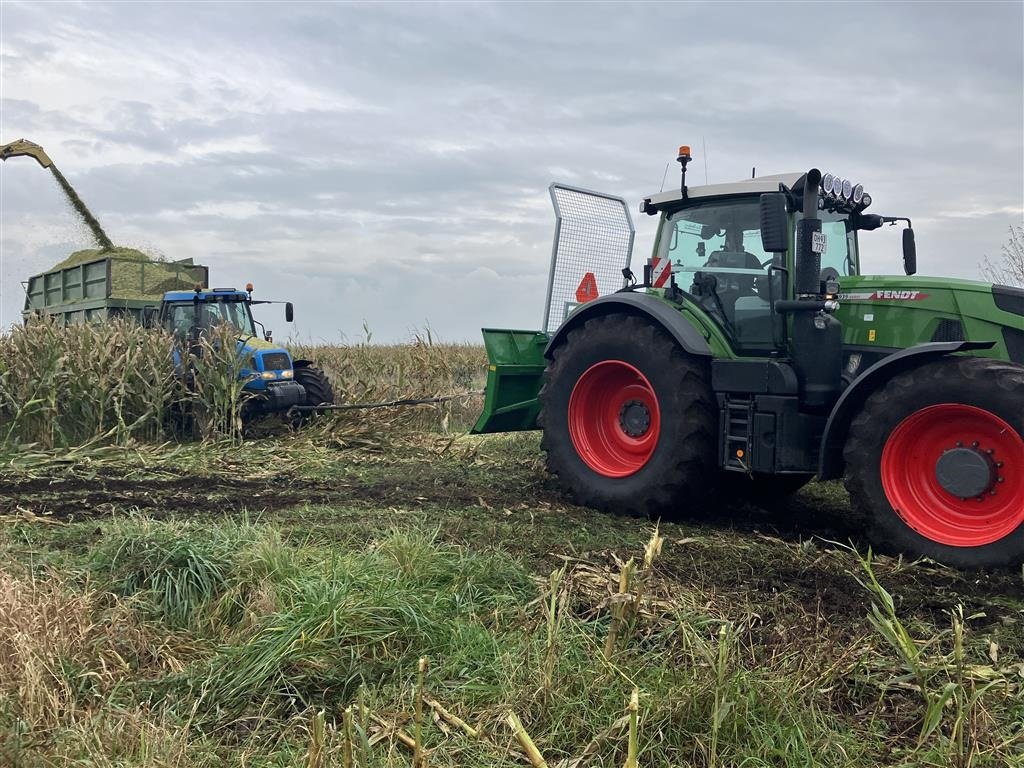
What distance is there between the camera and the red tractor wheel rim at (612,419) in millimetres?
6121

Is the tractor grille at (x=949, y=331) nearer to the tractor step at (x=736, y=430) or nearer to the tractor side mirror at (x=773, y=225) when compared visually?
the tractor side mirror at (x=773, y=225)

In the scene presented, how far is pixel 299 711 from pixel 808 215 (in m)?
3.87

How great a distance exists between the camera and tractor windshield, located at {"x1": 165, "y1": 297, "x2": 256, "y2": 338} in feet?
35.0

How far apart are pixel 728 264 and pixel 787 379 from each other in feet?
3.34

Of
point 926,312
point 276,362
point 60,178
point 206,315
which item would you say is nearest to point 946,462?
point 926,312

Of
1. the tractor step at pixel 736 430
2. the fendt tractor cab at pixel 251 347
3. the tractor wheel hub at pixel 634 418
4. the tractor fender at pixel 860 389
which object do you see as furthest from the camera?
the fendt tractor cab at pixel 251 347

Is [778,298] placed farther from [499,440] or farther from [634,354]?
[499,440]

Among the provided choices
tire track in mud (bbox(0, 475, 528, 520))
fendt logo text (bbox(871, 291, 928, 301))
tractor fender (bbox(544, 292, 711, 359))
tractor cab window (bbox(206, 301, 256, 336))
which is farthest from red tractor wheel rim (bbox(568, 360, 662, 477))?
tractor cab window (bbox(206, 301, 256, 336))

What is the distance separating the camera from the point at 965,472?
14.8 feet

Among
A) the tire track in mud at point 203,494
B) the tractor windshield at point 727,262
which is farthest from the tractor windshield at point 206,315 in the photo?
the tractor windshield at point 727,262

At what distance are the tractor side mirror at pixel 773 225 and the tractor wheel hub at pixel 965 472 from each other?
1.45m

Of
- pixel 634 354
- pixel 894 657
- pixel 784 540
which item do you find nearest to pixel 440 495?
pixel 634 354

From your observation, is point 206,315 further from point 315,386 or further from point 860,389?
point 860,389

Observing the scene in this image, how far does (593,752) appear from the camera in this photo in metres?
2.58
